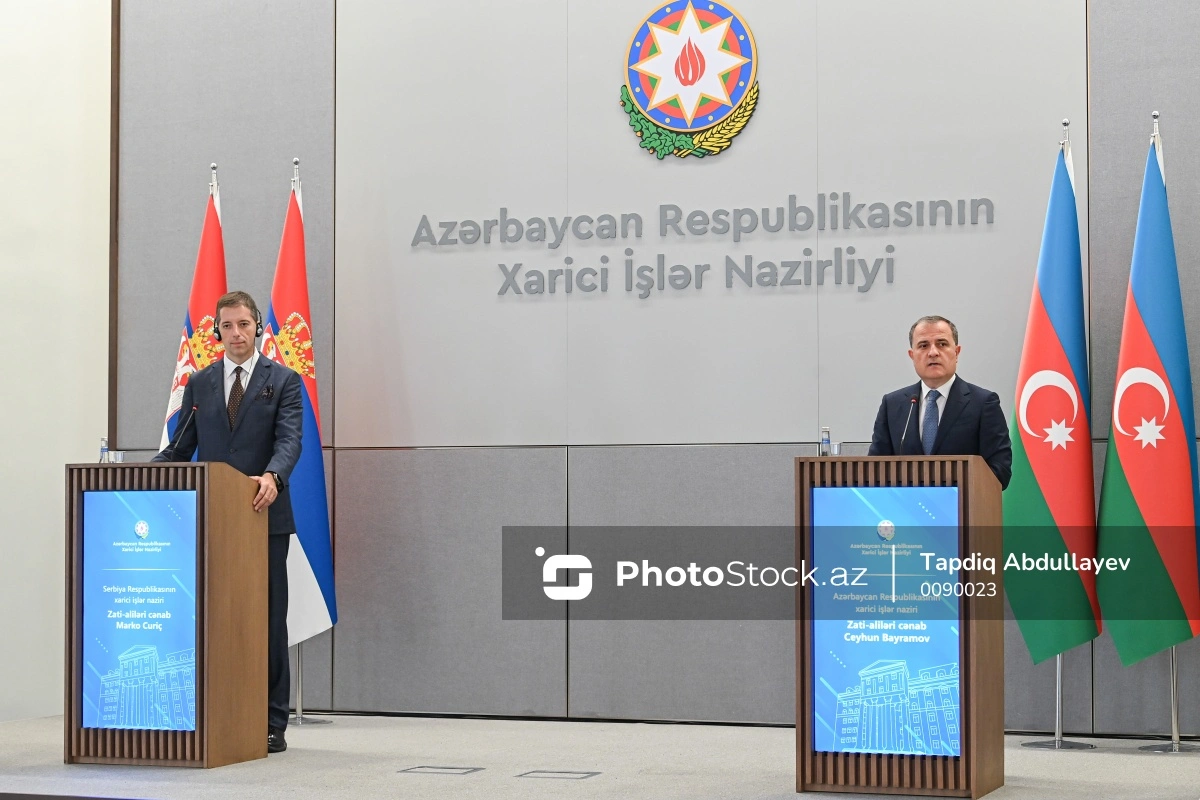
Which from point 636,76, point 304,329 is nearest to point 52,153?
point 304,329

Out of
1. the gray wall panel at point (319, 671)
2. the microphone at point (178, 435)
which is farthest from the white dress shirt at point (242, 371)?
the gray wall panel at point (319, 671)

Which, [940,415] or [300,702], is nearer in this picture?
[940,415]

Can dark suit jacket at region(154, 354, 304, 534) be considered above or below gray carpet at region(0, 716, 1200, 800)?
above

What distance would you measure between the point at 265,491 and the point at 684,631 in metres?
2.02

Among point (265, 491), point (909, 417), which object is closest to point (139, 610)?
point (265, 491)

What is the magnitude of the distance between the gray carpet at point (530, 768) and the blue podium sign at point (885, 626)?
9.7 inches

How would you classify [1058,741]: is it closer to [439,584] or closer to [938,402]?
[938,402]

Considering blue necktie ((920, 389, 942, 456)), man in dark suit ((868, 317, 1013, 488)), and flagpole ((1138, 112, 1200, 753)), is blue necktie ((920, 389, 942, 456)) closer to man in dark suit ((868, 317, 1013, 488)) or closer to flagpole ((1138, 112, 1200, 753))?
man in dark suit ((868, 317, 1013, 488))

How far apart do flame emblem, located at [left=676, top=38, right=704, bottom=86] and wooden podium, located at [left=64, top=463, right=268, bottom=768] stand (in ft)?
8.63

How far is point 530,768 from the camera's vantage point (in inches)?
187

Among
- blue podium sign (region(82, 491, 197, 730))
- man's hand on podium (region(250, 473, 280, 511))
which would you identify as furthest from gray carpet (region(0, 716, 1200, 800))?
man's hand on podium (region(250, 473, 280, 511))

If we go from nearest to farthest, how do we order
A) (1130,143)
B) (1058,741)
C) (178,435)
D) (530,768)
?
(530,768), (178,435), (1058,741), (1130,143)

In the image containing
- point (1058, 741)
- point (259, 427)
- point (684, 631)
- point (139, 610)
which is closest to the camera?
point (139, 610)

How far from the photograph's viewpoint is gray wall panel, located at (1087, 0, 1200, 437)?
5.59 m
